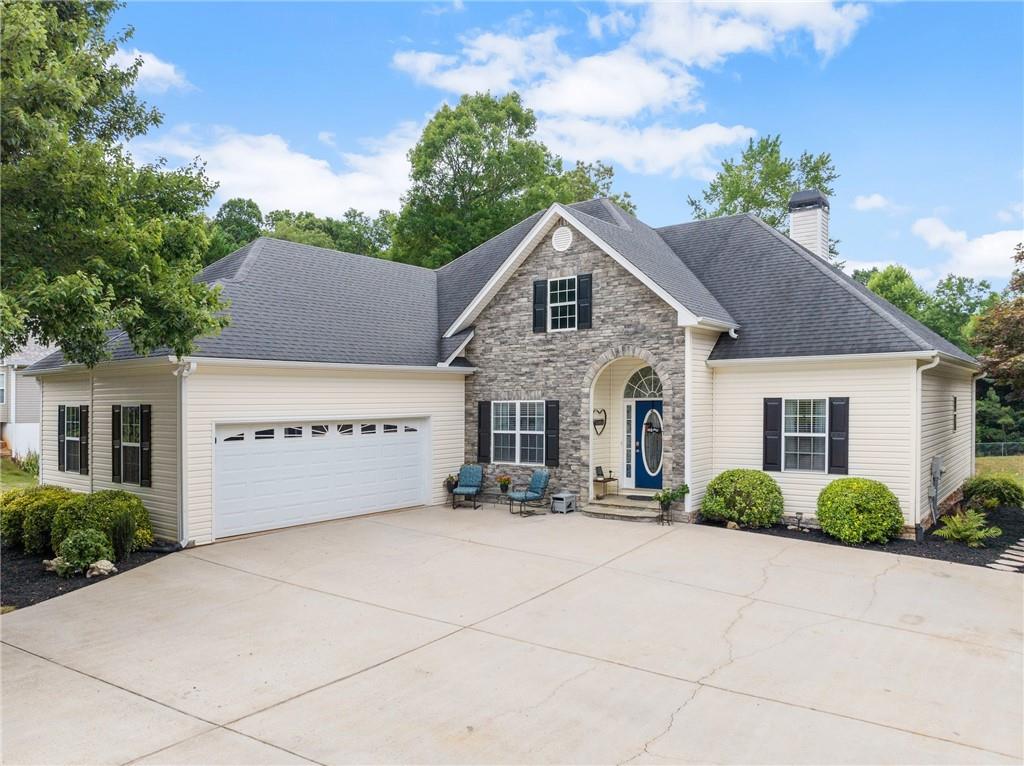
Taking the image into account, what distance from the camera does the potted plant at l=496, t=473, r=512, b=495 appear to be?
15273 millimetres

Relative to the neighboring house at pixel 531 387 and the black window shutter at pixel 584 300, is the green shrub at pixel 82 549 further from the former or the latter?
the black window shutter at pixel 584 300

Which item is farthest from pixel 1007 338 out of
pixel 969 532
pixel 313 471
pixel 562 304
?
pixel 313 471

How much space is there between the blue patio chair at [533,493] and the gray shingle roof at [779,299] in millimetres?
4639

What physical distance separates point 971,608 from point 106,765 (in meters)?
9.56

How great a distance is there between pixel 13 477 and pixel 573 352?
19016mm

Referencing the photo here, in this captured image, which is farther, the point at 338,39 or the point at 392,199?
the point at 392,199

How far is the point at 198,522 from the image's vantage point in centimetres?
1164

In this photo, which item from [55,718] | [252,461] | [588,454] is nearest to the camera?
[55,718]

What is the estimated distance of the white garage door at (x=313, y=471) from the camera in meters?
12.2

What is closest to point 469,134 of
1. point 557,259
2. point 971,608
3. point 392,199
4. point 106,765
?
point 392,199

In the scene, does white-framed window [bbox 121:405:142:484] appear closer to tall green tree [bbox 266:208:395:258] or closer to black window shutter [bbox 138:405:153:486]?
black window shutter [bbox 138:405:153:486]

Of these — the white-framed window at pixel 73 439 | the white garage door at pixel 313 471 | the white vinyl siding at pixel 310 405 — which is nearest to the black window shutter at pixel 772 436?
the white vinyl siding at pixel 310 405

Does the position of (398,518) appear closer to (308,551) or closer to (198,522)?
(308,551)

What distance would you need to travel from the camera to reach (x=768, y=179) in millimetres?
33656
